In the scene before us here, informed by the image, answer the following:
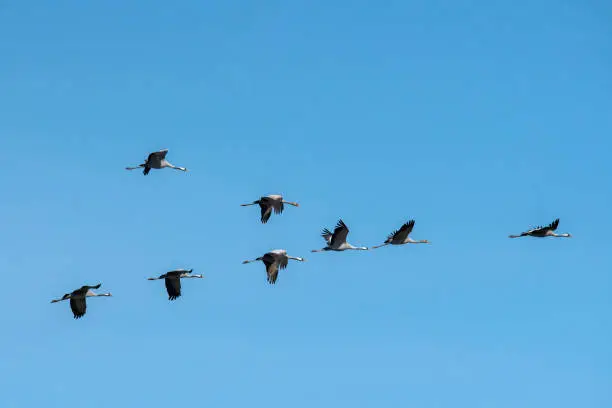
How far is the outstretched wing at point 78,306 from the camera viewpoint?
56344mm

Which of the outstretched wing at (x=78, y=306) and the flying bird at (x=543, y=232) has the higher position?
the flying bird at (x=543, y=232)

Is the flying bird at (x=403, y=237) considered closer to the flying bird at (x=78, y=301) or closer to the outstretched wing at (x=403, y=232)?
the outstretched wing at (x=403, y=232)

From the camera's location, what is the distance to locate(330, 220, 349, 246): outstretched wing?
5781 cm

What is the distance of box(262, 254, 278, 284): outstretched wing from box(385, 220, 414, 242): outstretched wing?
7.94m

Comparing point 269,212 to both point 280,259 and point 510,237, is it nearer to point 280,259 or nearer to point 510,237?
point 280,259

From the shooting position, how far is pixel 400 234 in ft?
200

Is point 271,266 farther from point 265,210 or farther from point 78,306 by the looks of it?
point 78,306

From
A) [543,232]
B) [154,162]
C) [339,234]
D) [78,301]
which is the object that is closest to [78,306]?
[78,301]

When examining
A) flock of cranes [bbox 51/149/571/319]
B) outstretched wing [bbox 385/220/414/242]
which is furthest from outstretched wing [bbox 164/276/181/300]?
outstretched wing [bbox 385/220/414/242]

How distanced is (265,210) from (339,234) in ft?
14.6

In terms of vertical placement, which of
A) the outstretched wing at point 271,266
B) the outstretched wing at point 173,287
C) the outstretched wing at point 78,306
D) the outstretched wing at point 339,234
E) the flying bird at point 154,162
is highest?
A: the flying bird at point 154,162

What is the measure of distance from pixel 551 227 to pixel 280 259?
1559 cm

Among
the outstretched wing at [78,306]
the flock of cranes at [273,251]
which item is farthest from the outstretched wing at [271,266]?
the outstretched wing at [78,306]

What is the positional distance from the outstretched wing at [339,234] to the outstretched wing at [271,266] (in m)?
4.05
